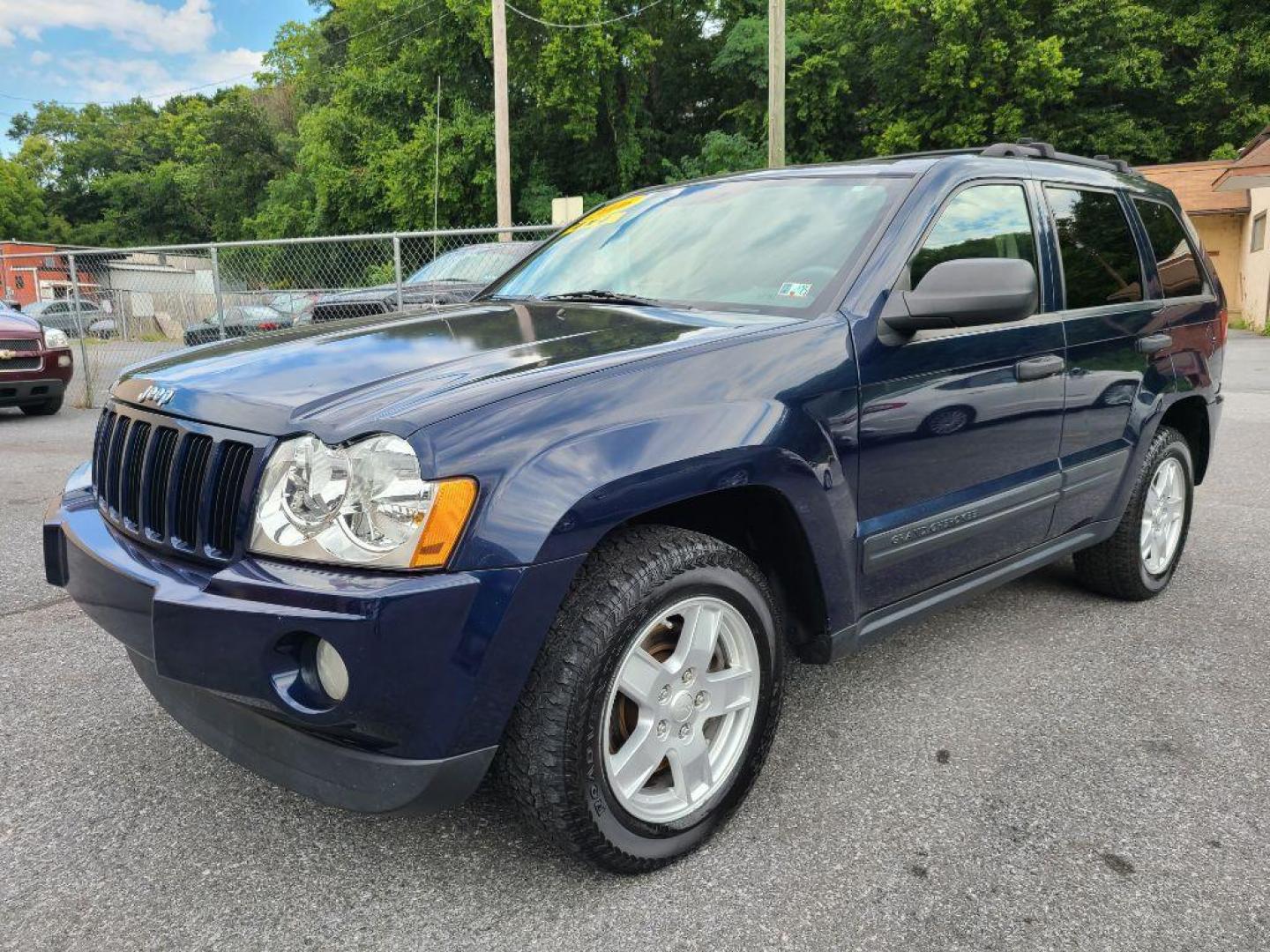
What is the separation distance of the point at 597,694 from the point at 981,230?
6.63 ft

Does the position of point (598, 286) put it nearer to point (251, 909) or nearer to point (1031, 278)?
point (1031, 278)

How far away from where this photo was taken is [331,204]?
3509 centimetres

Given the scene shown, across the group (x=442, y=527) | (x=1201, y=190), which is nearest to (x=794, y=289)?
(x=442, y=527)

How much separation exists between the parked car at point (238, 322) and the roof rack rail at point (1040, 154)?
842cm

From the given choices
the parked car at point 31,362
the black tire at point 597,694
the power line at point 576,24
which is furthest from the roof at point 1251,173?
the black tire at point 597,694

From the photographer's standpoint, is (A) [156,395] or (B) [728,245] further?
(B) [728,245]

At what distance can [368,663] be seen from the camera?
70.9 inches

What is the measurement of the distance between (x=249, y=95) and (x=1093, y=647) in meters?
60.2

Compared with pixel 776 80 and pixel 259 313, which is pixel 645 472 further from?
pixel 776 80

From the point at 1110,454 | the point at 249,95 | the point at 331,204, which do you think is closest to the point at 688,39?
the point at 331,204

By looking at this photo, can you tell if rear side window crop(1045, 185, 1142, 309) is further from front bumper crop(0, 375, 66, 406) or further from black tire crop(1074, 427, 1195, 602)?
front bumper crop(0, 375, 66, 406)

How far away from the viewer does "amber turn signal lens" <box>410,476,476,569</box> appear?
1846 millimetres

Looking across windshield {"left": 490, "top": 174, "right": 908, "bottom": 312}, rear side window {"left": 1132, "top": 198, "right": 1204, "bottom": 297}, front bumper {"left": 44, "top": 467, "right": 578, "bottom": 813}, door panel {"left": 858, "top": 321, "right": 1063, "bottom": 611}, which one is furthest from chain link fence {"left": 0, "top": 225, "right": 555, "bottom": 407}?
front bumper {"left": 44, "top": 467, "right": 578, "bottom": 813}

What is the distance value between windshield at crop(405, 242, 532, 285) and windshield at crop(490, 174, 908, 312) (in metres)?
6.06
